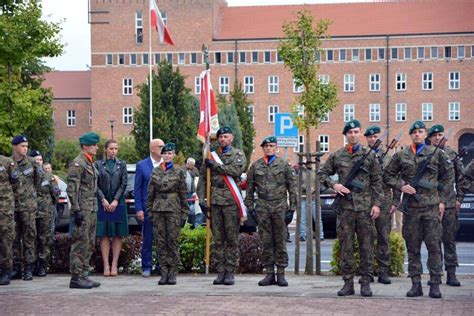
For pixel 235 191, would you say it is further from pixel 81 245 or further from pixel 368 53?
pixel 368 53

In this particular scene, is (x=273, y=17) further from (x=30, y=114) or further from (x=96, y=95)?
(x=30, y=114)

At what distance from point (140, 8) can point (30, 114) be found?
67972 mm

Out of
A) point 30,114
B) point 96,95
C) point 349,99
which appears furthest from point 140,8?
point 30,114

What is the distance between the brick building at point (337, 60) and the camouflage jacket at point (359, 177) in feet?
269

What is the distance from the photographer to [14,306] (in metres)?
10.9

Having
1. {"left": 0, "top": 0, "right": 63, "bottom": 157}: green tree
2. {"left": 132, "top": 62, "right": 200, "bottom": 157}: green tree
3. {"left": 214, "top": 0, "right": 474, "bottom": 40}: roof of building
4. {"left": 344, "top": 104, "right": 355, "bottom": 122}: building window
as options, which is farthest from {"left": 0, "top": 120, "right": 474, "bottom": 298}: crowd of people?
{"left": 344, "top": 104, "right": 355, "bottom": 122}: building window

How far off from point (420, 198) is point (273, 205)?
6.60 ft

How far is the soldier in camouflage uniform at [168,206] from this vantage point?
1320cm

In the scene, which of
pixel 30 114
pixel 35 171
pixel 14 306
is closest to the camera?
pixel 14 306

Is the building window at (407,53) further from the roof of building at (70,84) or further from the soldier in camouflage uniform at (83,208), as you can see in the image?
the soldier in camouflage uniform at (83,208)

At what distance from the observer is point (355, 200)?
11797mm

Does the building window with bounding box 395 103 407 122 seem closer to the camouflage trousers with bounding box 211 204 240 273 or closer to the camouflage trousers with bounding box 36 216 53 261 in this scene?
the camouflage trousers with bounding box 36 216 53 261

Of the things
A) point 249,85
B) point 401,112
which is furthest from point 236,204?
point 249,85

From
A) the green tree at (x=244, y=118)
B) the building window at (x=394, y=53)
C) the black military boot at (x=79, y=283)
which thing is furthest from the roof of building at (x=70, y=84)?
the black military boot at (x=79, y=283)
